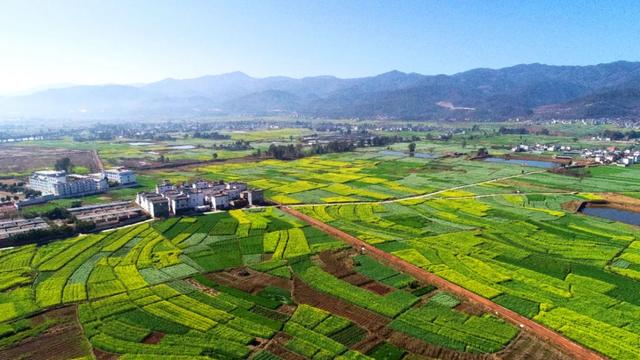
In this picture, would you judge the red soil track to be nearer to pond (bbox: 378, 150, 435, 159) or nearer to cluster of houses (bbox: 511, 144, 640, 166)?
pond (bbox: 378, 150, 435, 159)

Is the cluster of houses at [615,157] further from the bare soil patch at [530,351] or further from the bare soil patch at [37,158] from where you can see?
the bare soil patch at [37,158]

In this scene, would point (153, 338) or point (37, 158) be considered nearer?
point (153, 338)

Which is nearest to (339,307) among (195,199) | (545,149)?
(195,199)

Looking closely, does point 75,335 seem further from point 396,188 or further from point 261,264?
point 396,188

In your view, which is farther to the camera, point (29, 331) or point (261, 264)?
point (261, 264)

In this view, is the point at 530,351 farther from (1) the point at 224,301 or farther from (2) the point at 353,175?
(2) the point at 353,175

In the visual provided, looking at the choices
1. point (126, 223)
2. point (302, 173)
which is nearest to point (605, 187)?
point (302, 173)

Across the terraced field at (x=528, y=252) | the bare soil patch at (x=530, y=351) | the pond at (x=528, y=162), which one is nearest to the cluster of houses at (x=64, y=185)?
the terraced field at (x=528, y=252)
